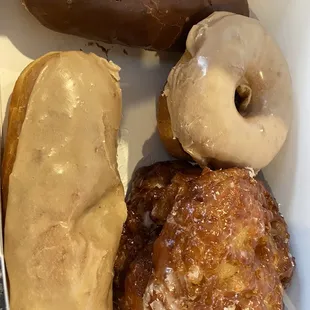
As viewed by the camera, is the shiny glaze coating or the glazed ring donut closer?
the shiny glaze coating

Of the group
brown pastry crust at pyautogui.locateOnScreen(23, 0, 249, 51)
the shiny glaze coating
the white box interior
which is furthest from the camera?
the white box interior

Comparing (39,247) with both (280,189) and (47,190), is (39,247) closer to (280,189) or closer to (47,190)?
(47,190)

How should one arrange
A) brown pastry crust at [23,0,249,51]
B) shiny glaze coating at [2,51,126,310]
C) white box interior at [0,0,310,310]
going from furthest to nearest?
1. white box interior at [0,0,310,310]
2. brown pastry crust at [23,0,249,51]
3. shiny glaze coating at [2,51,126,310]

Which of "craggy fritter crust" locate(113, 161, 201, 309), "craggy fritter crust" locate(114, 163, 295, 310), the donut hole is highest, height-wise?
the donut hole

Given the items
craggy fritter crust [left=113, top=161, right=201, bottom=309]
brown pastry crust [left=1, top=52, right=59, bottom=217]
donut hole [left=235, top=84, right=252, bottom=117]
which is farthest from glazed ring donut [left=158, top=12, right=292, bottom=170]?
brown pastry crust [left=1, top=52, right=59, bottom=217]

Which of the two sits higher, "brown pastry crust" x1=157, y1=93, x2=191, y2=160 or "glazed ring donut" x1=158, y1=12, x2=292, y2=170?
"glazed ring donut" x1=158, y1=12, x2=292, y2=170

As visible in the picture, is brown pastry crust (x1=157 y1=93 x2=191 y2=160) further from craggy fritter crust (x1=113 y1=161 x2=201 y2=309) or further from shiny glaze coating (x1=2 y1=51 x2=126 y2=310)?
shiny glaze coating (x1=2 y1=51 x2=126 y2=310)

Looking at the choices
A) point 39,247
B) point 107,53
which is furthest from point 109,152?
point 107,53
